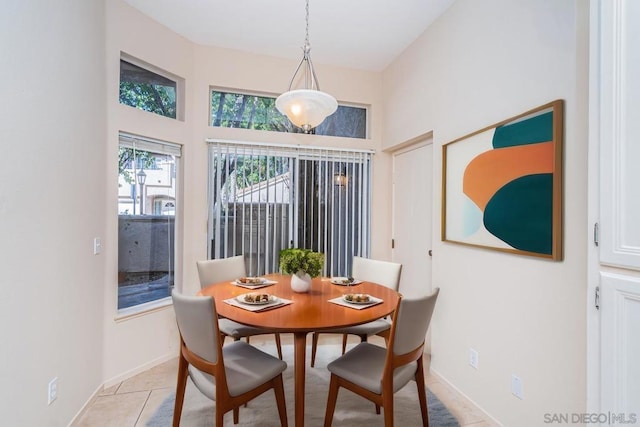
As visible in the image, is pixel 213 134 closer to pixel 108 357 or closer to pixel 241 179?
pixel 241 179

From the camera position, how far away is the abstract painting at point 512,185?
1631mm

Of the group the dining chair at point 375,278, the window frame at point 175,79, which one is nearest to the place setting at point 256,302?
the dining chair at point 375,278

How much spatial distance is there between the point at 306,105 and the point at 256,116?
1.51 metres

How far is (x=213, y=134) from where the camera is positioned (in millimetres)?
3178

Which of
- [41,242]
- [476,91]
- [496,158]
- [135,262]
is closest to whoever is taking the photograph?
[41,242]

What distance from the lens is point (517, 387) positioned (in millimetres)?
1817

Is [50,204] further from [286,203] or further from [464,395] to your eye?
[464,395]

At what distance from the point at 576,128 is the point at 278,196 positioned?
2.49 meters

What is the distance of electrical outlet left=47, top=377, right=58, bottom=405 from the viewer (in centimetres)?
170

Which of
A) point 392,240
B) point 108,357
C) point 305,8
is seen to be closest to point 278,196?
point 392,240

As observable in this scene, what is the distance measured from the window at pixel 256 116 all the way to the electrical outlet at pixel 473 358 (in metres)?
2.45

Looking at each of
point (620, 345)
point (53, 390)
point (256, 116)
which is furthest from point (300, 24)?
point (53, 390)

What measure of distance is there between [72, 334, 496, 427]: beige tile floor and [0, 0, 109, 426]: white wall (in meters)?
0.13

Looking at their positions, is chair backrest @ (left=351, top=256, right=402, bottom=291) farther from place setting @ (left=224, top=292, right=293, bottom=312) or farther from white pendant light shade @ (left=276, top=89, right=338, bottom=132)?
white pendant light shade @ (left=276, top=89, right=338, bottom=132)
